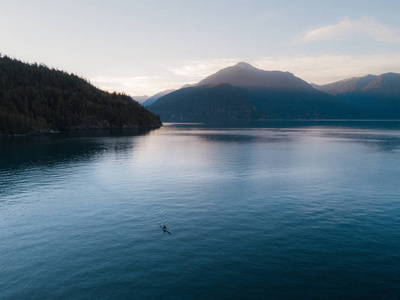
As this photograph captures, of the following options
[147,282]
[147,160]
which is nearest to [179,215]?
[147,282]

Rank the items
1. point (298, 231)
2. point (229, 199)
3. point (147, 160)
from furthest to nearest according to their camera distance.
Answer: point (147, 160) → point (229, 199) → point (298, 231)

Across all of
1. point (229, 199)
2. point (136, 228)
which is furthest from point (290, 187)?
point (136, 228)

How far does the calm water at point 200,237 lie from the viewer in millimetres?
21530

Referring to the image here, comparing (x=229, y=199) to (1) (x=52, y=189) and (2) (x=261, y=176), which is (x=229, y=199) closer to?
(2) (x=261, y=176)

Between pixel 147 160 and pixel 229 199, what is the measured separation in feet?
163

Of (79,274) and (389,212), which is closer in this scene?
(79,274)

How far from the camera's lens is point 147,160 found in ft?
293

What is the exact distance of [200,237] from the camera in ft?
99.1

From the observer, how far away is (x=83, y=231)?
3222 centimetres

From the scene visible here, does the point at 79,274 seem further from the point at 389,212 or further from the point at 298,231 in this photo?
the point at 389,212

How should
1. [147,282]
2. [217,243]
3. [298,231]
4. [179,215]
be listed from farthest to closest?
[179,215]
[298,231]
[217,243]
[147,282]

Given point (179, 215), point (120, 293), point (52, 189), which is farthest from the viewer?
point (52, 189)

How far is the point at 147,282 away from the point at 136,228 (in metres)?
11.7

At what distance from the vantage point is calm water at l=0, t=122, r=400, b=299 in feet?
70.6
